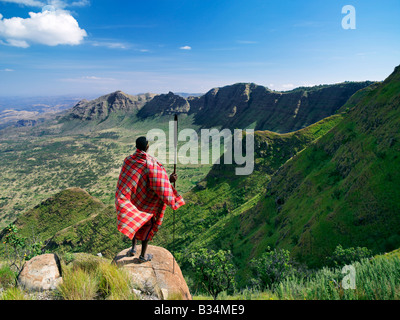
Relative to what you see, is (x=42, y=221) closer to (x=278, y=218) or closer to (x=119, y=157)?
(x=278, y=218)

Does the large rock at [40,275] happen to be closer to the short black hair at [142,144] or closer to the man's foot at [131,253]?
the man's foot at [131,253]

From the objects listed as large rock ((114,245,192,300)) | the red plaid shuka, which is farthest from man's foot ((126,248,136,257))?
the red plaid shuka

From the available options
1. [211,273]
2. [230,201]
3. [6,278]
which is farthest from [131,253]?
[230,201]

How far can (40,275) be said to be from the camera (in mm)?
5379

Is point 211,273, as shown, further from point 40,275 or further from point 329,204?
point 329,204

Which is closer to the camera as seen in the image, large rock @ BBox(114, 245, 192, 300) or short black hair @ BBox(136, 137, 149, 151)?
large rock @ BBox(114, 245, 192, 300)

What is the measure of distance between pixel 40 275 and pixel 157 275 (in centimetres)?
310

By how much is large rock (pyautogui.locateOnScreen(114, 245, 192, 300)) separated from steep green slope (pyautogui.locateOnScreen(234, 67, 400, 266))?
1867 cm

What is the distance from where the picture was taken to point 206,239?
4600 cm

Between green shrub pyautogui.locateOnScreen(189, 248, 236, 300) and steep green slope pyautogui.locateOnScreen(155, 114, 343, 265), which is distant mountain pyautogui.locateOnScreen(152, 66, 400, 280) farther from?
green shrub pyautogui.locateOnScreen(189, 248, 236, 300)

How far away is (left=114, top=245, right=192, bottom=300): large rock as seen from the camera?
5.41m

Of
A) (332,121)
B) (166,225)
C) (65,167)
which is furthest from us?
(65,167)
